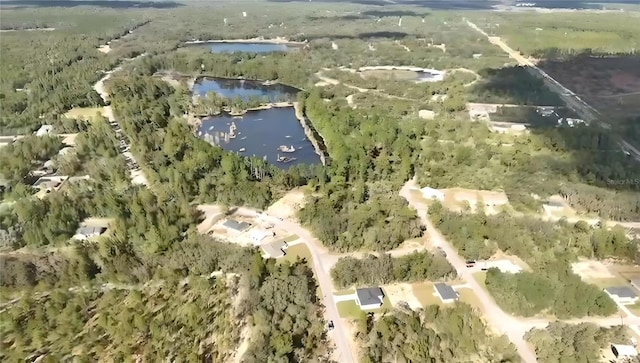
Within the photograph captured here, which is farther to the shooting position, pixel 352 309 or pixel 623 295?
pixel 623 295

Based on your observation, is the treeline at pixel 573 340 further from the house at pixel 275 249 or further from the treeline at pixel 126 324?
the treeline at pixel 126 324

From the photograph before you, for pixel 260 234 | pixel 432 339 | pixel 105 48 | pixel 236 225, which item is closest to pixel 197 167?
pixel 236 225

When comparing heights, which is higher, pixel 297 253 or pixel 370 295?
pixel 297 253

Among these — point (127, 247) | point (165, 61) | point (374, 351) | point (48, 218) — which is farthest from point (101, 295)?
point (165, 61)

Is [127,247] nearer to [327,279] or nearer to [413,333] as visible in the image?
[327,279]

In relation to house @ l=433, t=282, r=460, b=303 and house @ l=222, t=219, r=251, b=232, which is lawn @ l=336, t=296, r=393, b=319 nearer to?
house @ l=433, t=282, r=460, b=303

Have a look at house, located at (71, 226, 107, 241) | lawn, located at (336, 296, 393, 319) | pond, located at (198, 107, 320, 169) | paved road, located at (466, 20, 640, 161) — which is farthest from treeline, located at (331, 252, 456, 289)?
paved road, located at (466, 20, 640, 161)

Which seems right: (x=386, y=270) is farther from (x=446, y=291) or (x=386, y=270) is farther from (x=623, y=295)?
(x=623, y=295)
